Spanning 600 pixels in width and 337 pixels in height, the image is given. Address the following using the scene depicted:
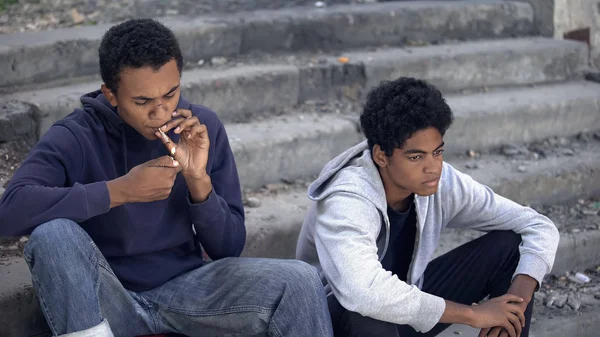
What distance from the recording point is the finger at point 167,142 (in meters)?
2.75

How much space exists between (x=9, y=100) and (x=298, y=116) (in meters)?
1.52

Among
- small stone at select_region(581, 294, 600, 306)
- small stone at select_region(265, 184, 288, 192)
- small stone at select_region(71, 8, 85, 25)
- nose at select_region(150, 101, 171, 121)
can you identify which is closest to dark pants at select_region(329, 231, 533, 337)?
small stone at select_region(581, 294, 600, 306)

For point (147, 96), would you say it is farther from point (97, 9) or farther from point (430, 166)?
point (97, 9)

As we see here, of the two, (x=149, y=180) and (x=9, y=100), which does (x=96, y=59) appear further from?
(x=149, y=180)

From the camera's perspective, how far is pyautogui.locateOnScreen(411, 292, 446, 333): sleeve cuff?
2826mm

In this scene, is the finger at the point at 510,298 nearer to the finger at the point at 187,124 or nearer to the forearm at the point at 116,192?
the finger at the point at 187,124

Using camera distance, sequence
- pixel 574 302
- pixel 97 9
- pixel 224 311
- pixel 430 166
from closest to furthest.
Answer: pixel 224 311 → pixel 430 166 → pixel 574 302 → pixel 97 9

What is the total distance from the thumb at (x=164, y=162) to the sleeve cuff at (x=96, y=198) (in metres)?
0.17

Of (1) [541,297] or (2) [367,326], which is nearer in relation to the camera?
(2) [367,326]

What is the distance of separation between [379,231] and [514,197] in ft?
5.59

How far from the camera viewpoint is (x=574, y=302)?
3.88 meters

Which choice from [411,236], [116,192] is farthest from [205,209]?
[411,236]

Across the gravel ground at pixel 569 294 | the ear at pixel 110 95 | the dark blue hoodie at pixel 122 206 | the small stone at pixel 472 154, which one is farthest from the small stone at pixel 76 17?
the gravel ground at pixel 569 294

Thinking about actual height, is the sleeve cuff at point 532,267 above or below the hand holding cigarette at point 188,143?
below
